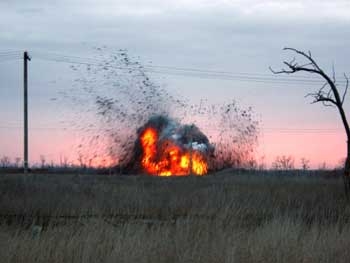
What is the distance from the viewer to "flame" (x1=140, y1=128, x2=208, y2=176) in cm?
6275

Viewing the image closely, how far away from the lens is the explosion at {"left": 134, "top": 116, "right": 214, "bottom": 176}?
62.4m

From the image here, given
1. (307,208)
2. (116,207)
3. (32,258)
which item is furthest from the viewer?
(307,208)

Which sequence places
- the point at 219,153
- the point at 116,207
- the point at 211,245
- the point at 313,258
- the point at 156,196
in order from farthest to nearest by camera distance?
the point at 219,153 < the point at 156,196 < the point at 116,207 < the point at 211,245 < the point at 313,258

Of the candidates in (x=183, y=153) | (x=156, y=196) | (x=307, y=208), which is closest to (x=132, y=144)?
(x=183, y=153)

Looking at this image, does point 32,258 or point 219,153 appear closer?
point 32,258

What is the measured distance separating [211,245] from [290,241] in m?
1.42

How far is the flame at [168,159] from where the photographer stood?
206 feet

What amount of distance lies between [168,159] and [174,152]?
3.11ft

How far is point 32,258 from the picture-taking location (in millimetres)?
10617

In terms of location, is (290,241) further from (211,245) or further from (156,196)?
(156,196)

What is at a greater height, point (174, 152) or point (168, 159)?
point (174, 152)

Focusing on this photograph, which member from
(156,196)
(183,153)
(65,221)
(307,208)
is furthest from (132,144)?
(65,221)

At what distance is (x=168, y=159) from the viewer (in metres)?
63.8

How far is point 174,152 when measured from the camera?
63.3m
